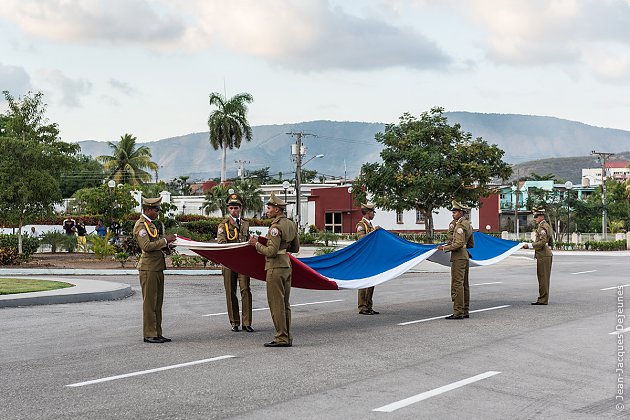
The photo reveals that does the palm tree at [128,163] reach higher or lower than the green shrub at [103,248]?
higher

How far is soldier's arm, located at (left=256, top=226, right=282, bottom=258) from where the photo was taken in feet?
39.8

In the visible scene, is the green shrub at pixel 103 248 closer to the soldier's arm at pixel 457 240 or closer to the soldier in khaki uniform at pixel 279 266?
the soldier's arm at pixel 457 240

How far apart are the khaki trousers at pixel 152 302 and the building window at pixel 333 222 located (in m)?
77.2

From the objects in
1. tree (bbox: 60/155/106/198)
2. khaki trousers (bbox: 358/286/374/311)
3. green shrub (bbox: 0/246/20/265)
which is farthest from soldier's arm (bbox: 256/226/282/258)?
tree (bbox: 60/155/106/198)

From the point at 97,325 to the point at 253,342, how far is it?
3.61 meters

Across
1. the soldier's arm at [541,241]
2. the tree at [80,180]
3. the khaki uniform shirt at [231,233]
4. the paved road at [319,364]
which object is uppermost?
the tree at [80,180]

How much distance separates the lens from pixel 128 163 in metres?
106

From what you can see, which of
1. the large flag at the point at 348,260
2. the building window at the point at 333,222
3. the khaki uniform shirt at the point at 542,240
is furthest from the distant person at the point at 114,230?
the building window at the point at 333,222

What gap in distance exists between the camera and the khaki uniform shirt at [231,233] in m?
13.6

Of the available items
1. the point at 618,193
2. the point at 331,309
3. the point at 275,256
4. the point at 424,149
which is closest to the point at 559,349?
the point at 275,256

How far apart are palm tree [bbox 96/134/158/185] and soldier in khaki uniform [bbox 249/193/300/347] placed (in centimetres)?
9370

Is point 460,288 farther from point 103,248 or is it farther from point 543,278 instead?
point 103,248

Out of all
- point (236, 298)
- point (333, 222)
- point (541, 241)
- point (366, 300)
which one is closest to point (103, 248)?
point (366, 300)

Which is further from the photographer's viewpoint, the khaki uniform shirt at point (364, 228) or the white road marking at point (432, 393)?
the khaki uniform shirt at point (364, 228)
